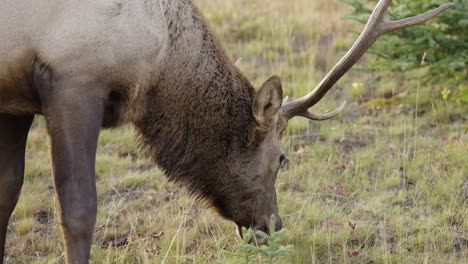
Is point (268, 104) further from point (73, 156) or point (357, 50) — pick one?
point (73, 156)

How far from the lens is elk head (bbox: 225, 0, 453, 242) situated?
16.3ft

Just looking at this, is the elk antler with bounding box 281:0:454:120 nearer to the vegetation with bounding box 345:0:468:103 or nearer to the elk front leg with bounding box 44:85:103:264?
the elk front leg with bounding box 44:85:103:264

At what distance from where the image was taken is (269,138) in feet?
16.6

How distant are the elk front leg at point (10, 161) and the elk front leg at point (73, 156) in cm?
84

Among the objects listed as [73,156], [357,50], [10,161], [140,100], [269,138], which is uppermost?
[357,50]

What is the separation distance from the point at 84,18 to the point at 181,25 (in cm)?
63

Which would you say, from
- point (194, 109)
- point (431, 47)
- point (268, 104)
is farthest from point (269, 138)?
point (431, 47)

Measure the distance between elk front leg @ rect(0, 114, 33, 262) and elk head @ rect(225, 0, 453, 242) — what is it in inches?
50.1

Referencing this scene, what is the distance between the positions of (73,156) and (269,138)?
4.08 ft

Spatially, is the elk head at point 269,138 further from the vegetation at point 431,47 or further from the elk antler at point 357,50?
the vegetation at point 431,47

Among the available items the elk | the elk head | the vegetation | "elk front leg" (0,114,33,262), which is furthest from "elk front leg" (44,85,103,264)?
the vegetation

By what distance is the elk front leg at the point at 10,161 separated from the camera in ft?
16.8

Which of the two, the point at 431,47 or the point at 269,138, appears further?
the point at 431,47

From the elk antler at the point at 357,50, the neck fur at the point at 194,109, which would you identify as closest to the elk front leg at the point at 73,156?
the neck fur at the point at 194,109
